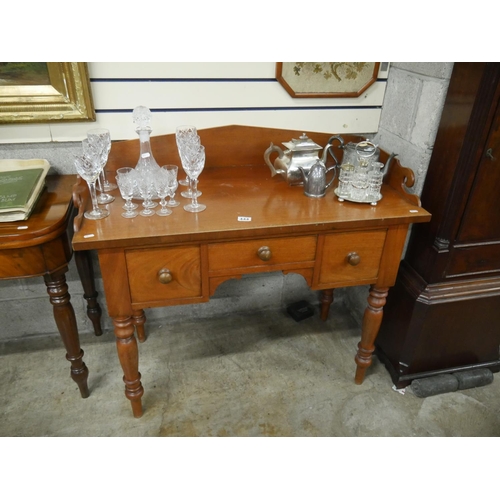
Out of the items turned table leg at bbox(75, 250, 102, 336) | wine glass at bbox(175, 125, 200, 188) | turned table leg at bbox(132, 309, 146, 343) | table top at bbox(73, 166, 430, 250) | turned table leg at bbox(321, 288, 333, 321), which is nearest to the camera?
table top at bbox(73, 166, 430, 250)

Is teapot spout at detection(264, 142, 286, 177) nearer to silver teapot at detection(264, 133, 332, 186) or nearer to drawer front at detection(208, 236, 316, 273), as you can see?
silver teapot at detection(264, 133, 332, 186)

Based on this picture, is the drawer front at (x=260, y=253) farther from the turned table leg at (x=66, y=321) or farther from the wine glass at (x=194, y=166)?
the turned table leg at (x=66, y=321)

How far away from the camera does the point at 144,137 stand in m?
1.60

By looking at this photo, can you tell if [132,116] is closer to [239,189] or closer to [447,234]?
[239,189]

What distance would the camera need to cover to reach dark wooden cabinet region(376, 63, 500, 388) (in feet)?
4.83

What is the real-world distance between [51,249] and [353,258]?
3.46 ft

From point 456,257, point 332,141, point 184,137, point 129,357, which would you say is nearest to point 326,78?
point 332,141

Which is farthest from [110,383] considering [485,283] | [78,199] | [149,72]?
[485,283]

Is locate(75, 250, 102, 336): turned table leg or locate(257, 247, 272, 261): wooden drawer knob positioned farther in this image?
locate(75, 250, 102, 336): turned table leg

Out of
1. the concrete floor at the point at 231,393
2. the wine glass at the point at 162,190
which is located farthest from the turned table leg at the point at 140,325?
the wine glass at the point at 162,190

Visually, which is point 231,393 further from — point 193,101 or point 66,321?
point 193,101

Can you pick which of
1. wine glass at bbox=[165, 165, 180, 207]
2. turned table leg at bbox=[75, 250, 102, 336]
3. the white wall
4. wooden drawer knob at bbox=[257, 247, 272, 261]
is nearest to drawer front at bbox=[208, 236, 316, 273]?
wooden drawer knob at bbox=[257, 247, 272, 261]

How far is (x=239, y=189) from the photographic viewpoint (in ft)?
5.52

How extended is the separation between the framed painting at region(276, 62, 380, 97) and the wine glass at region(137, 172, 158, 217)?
0.73 m
